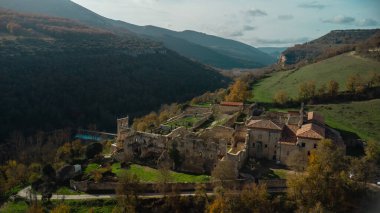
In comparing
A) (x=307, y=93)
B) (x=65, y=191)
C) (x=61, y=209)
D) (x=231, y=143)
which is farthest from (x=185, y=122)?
(x=61, y=209)

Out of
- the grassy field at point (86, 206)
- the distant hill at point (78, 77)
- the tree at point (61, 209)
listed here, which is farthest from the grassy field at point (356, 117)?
the distant hill at point (78, 77)

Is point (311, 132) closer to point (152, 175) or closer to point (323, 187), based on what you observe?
point (323, 187)

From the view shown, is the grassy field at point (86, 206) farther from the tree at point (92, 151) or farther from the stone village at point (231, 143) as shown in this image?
the tree at point (92, 151)

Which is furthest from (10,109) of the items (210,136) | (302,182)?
(302,182)

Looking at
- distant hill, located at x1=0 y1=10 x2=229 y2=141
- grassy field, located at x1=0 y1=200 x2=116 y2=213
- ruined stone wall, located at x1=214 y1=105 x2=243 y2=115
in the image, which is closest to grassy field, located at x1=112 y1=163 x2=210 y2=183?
grassy field, located at x1=0 y1=200 x2=116 y2=213

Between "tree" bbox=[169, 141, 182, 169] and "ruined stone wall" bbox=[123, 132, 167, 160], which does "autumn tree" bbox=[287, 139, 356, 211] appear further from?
"ruined stone wall" bbox=[123, 132, 167, 160]

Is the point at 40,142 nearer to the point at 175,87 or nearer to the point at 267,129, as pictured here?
the point at 267,129
